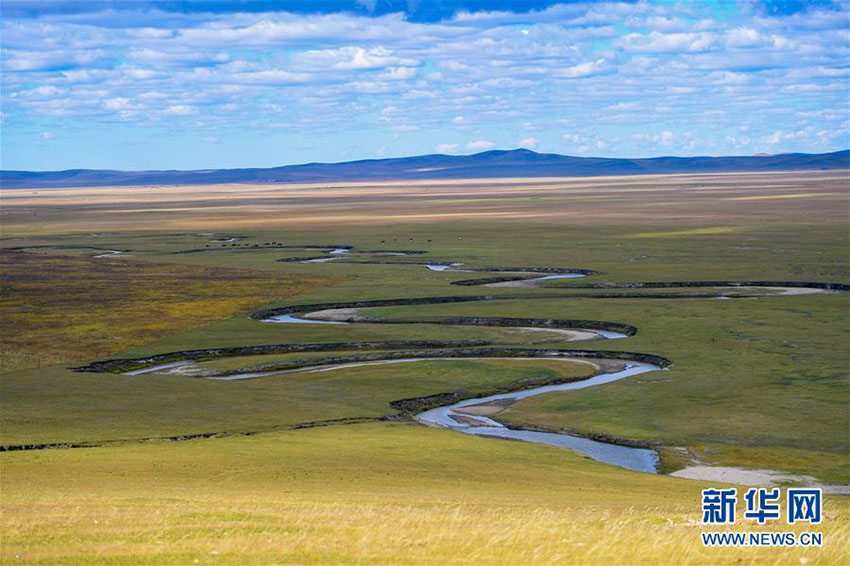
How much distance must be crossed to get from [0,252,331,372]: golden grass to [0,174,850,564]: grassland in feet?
1.78

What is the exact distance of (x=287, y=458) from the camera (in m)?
39.3

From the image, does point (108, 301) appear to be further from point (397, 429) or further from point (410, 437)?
point (410, 437)

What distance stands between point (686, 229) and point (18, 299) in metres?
92.9

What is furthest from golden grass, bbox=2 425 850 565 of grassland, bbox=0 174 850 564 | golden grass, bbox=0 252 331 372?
golden grass, bbox=0 252 331 372

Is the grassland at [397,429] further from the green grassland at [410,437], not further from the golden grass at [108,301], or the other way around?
the golden grass at [108,301]

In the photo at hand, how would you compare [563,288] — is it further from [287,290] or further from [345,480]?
[345,480]

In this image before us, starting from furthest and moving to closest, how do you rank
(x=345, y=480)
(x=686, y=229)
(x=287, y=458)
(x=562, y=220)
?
(x=562, y=220), (x=686, y=229), (x=287, y=458), (x=345, y=480)

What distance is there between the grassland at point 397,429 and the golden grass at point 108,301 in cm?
54

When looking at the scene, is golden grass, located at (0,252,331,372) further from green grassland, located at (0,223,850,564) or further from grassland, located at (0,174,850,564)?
green grassland, located at (0,223,850,564)

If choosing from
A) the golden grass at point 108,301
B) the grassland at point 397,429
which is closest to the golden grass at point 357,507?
the grassland at point 397,429

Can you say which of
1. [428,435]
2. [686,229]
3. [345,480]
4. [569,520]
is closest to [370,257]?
[686,229]

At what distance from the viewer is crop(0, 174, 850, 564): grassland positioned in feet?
68.4

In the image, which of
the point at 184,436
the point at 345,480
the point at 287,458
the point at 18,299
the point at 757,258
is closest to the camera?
the point at 345,480

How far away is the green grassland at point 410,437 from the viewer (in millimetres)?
20734
